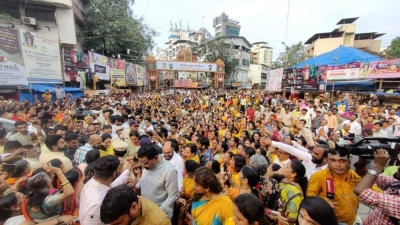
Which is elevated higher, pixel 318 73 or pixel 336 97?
pixel 318 73

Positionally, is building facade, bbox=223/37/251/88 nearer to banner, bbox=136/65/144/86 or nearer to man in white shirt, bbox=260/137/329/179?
banner, bbox=136/65/144/86

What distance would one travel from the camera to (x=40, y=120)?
518cm

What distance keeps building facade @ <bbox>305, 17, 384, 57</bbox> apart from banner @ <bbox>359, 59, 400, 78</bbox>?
74.9ft

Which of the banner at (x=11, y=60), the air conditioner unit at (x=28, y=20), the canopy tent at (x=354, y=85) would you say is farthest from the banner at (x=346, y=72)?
the air conditioner unit at (x=28, y=20)

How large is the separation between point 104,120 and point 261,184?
5.94 m

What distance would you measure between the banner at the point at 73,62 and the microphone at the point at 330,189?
1611 cm

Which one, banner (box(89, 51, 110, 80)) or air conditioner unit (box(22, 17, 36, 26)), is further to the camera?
banner (box(89, 51, 110, 80))

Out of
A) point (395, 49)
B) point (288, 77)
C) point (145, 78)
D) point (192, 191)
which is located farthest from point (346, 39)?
point (192, 191)

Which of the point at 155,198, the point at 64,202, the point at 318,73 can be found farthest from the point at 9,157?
the point at 318,73

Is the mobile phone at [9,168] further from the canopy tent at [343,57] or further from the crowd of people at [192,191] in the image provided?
the canopy tent at [343,57]

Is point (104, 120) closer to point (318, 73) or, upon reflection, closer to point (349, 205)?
point (349, 205)

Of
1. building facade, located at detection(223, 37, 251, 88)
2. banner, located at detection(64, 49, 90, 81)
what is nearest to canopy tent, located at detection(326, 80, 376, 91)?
banner, located at detection(64, 49, 90, 81)

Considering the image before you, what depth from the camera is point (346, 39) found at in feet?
107

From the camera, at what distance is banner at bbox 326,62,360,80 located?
13642 millimetres
